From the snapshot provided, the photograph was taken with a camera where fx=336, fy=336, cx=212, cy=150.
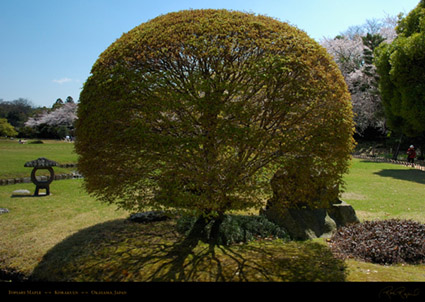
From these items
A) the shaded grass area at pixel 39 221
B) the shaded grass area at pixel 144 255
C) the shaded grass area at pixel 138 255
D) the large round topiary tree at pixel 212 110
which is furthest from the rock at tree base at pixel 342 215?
the shaded grass area at pixel 39 221

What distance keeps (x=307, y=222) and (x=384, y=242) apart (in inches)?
79.7

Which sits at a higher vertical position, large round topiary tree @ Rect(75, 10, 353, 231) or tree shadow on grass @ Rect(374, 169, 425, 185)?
large round topiary tree @ Rect(75, 10, 353, 231)

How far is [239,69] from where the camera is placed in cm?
655

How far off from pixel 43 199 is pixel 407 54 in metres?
21.4

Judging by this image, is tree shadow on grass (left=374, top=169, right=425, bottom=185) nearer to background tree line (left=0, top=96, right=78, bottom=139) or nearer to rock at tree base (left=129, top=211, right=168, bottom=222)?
rock at tree base (left=129, top=211, right=168, bottom=222)

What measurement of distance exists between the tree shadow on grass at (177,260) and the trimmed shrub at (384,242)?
1.59 ft

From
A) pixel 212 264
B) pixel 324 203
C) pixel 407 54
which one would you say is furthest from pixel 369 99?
pixel 212 264

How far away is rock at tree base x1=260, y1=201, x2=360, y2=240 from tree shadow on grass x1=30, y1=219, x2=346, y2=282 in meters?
0.52

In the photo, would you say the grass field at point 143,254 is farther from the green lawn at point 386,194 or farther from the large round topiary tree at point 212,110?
the large round topiary tree at point 212,110

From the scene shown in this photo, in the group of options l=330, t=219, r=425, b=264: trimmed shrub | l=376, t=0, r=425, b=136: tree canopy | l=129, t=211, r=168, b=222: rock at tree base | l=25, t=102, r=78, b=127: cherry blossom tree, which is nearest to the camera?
l=330, t=219, r=425, b=264: trimmed shrub

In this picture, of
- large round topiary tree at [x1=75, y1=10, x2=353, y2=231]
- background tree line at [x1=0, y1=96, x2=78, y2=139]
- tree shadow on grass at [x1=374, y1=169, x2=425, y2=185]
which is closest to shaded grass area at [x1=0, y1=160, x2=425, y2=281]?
large round topiary tree at [x1=75, y1=10, x2=353, y2=231]

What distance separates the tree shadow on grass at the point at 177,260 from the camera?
617 cm

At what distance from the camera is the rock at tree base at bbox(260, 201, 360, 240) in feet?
27.9
